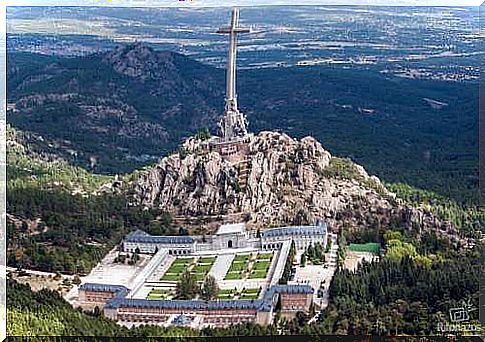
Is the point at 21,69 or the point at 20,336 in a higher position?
the point at 21,69

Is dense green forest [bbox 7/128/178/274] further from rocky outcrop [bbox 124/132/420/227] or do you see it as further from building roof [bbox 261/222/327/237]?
building roof [bbox 261/222/327/237]

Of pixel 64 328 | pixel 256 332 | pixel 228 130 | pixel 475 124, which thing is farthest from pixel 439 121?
pixel 64 328

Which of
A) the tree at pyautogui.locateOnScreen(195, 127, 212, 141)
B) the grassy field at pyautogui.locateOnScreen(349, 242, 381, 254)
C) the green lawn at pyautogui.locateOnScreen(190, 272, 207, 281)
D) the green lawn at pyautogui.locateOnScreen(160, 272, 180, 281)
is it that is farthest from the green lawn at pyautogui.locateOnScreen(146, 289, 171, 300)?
the grassy field at pyautogui.locateOnScreen(349, 242, 381, 254)

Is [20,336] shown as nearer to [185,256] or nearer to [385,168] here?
[185,256]

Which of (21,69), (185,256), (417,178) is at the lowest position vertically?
(185,256)

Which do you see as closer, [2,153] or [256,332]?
[256,332]
